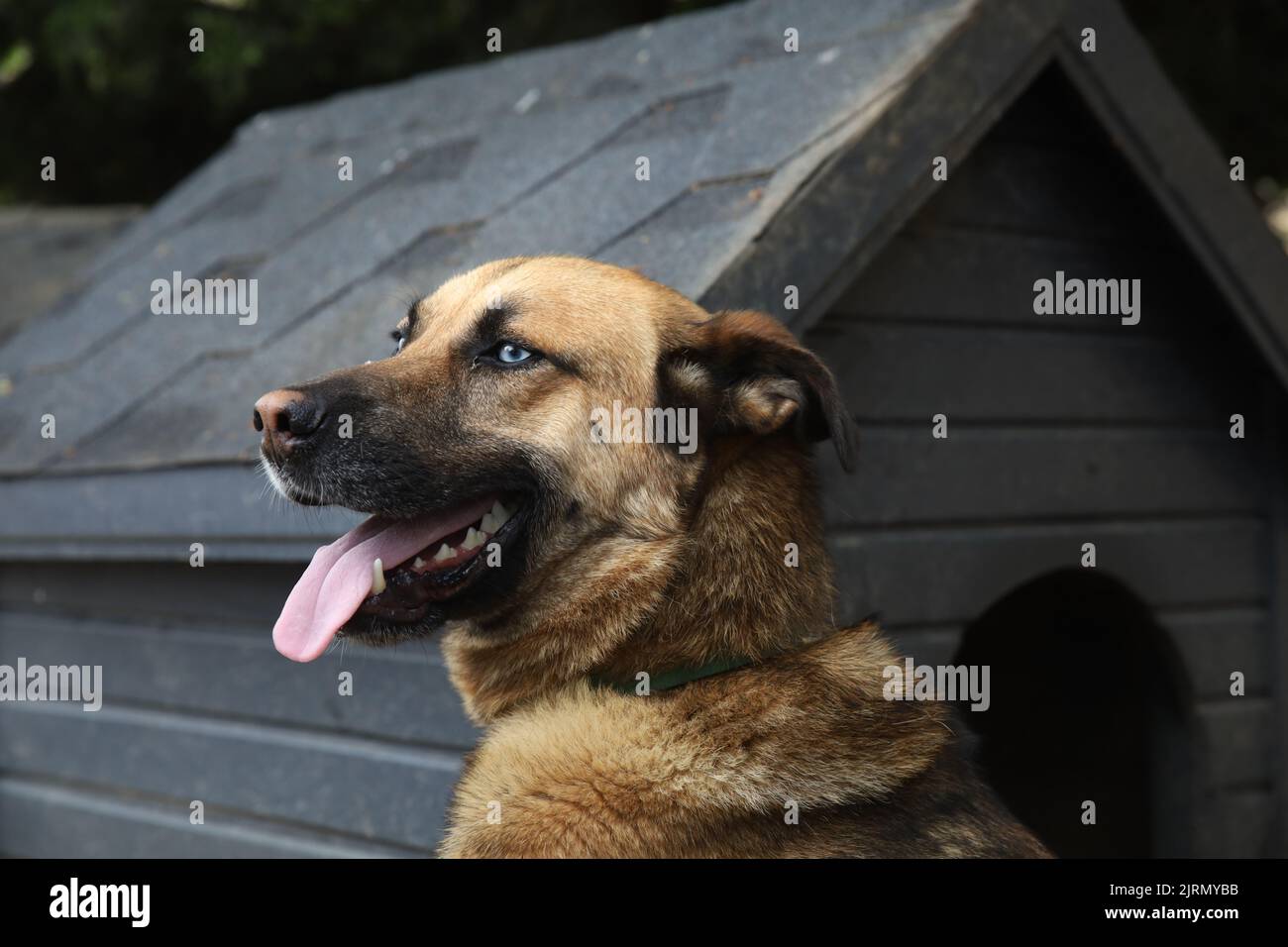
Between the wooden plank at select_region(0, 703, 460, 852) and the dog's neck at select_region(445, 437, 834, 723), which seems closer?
the dog's neck at select_region(445, 437, 834, 723)

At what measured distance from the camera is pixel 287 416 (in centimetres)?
262

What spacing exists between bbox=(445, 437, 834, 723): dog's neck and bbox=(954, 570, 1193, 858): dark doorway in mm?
2050

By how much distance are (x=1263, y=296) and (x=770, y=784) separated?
8.42 ft

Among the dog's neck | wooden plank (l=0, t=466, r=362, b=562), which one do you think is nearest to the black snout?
the dog's neck

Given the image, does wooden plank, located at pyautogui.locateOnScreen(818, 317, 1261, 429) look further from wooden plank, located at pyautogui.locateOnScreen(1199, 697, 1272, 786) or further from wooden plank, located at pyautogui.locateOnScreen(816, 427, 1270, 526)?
wooden plank, located at pyautogui.locateOnScreen(1199, 697, 1272, 786)

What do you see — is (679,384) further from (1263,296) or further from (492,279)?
(1263,296)

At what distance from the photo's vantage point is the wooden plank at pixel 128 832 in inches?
157

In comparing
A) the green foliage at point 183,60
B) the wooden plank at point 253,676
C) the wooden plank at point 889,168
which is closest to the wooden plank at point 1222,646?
the wooden plank at point 889,168

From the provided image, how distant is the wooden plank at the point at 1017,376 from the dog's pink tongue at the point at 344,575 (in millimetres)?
1356

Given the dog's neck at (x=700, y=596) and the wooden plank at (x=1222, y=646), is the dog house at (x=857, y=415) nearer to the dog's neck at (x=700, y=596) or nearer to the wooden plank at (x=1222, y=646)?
the wooden plank at (x=1222, y=646)

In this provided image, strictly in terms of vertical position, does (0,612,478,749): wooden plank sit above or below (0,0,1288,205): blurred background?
below

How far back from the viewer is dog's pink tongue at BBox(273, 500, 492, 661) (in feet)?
8.59

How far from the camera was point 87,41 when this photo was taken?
29.0 feet

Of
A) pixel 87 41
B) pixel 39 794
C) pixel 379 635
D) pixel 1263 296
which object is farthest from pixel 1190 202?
pixel 87 41
